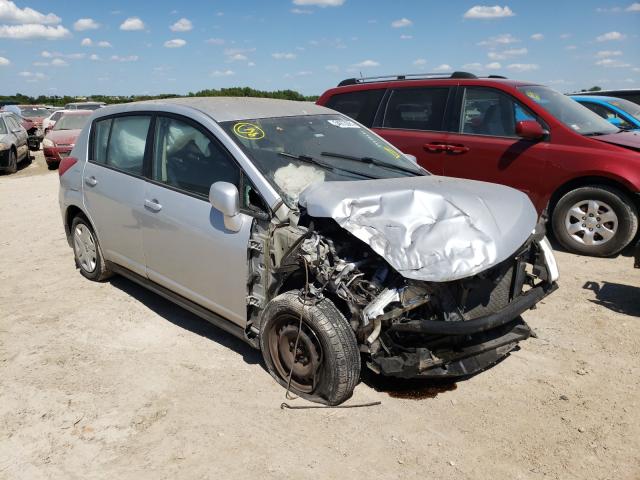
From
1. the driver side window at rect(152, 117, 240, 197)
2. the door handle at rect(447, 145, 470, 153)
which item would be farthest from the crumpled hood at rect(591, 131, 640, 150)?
the driver side window at rect(152, 117, 240, 197)

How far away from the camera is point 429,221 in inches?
129

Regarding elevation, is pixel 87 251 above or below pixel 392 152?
below

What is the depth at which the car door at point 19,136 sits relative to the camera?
16.0 m

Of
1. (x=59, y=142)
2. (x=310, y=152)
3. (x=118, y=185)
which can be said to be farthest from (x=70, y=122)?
(x=310, y=152)

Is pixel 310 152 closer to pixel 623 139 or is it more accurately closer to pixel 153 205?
pixel 153 205

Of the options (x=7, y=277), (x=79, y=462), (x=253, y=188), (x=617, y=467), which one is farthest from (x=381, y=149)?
(x=7, y=277)

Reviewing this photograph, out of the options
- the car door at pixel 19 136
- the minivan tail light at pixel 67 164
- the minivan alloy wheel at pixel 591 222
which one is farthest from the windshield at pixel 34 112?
the minivan alloy wheel at pixel 591 222

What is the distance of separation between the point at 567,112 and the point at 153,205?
4999mm

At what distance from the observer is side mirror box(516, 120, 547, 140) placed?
6.19 metres

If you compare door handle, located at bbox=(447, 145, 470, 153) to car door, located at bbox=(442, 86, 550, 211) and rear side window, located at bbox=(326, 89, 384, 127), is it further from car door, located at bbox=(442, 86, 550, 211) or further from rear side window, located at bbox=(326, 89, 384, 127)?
rear side window, located at bbox=(326, 89, 384, 127)

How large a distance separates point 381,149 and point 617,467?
279cm

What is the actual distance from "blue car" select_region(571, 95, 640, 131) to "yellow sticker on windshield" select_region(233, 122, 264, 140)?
7.56 m

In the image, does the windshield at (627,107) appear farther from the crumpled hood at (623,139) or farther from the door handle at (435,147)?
the door handle at (435,147)

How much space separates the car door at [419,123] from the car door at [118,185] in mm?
3591
